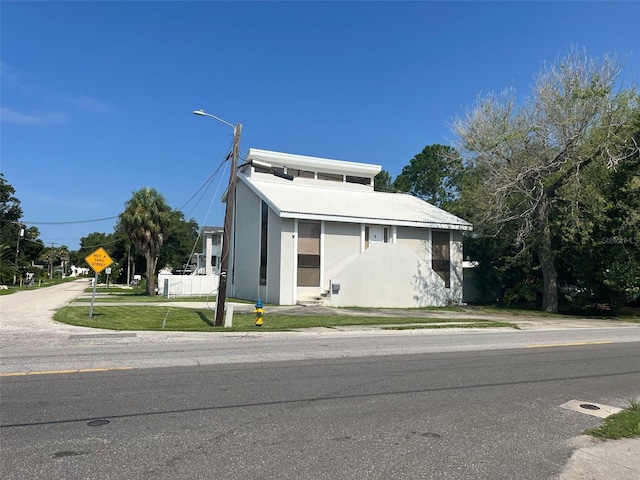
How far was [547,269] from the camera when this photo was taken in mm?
28328

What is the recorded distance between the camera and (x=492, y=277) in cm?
3522

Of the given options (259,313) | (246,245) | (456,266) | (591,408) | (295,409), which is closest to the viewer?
(295,409)

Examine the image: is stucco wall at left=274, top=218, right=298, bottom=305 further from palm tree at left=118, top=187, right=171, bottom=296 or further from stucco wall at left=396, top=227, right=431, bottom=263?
palm tree at left=118, top=187, right=171, bottom=296

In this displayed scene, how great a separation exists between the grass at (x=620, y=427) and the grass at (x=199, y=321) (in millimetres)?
11650

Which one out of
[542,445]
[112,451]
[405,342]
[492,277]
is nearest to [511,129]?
[492,277]

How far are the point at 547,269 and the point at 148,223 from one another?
28.9 meters

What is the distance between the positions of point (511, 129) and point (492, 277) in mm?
11578

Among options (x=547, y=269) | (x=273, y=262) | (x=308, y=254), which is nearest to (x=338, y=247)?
(x=308, y=254)

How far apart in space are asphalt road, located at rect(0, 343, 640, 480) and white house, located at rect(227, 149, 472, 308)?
17927 mm

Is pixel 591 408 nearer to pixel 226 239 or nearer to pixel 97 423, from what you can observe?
pixel 97 423

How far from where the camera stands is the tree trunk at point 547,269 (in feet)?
90.3

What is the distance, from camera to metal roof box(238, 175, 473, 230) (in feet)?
94.7

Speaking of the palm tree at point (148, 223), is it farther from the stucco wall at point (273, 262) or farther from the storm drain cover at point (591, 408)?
the storm drain cover at point (591, 408)

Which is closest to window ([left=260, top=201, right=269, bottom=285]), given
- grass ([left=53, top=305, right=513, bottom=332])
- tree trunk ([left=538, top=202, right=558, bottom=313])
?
grass ([left=53, top=305, right=513, bottom=332])
